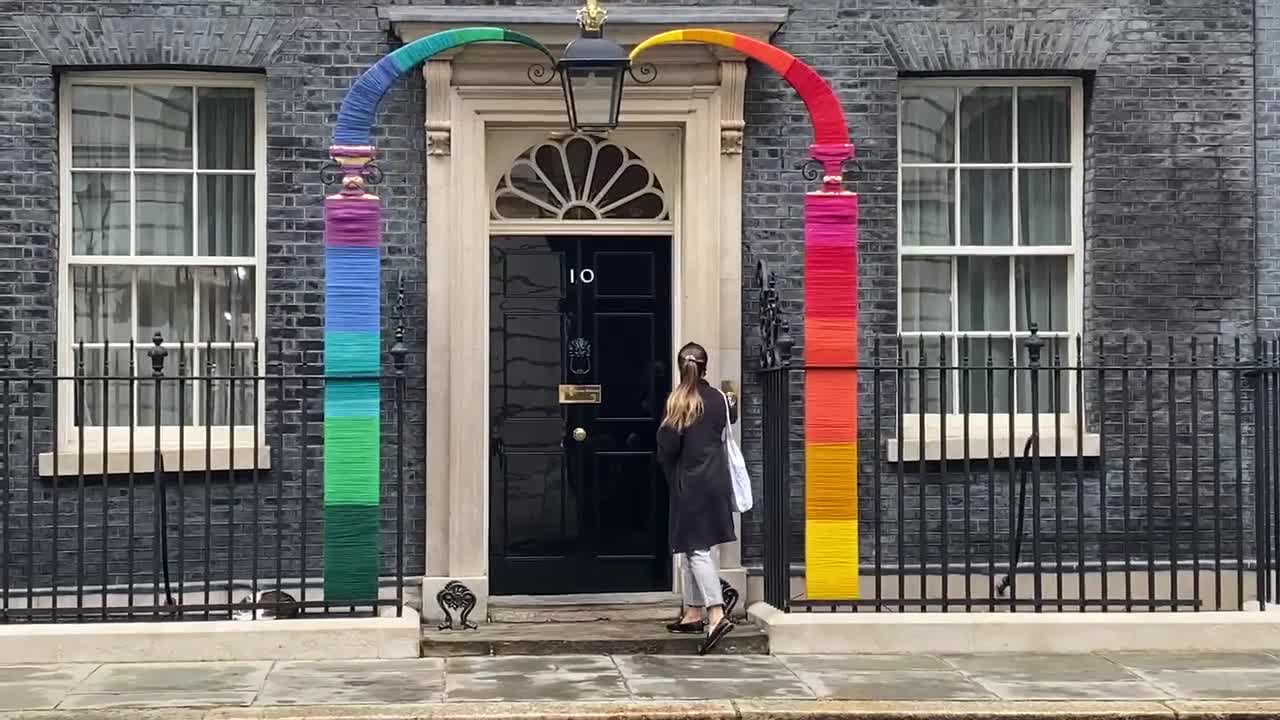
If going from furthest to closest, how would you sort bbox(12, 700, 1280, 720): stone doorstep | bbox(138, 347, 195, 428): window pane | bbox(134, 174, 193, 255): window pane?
bbox(134, 174, 193, 255): window pane < bbox(138, 347, 195, 428): window pane < bbox(12, 700, 1280, 720): stone doorstep

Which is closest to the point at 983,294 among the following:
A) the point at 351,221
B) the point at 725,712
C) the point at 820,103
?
the point at 820,103

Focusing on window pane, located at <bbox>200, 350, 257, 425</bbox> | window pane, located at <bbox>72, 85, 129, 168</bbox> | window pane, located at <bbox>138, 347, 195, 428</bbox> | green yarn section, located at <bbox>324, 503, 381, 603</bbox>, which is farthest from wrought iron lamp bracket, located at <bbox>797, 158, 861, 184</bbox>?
window pane, located at <bbox>72, 85, 129, 168</bbox>

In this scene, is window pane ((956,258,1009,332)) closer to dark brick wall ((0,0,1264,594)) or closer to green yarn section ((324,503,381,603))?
dark brick wall ((0,0,1264,594))

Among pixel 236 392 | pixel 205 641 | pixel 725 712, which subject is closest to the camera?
pixel 725 712

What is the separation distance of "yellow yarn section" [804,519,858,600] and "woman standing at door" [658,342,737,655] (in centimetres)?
48

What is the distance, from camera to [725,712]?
7.75 metres

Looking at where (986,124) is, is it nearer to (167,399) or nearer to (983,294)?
(983,294)

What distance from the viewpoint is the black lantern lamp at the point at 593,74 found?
9375 millimetres

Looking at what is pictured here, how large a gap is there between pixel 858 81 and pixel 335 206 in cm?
342

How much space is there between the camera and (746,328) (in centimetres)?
1070

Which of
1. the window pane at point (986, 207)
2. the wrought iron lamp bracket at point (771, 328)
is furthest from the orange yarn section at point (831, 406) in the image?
the window pane at point (986, 207)

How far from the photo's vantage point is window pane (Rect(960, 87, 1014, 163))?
36.6ft

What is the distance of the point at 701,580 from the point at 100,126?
15.4 ft

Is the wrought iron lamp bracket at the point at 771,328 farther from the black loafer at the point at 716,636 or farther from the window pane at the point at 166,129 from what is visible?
the window pane at the point at 166,129
